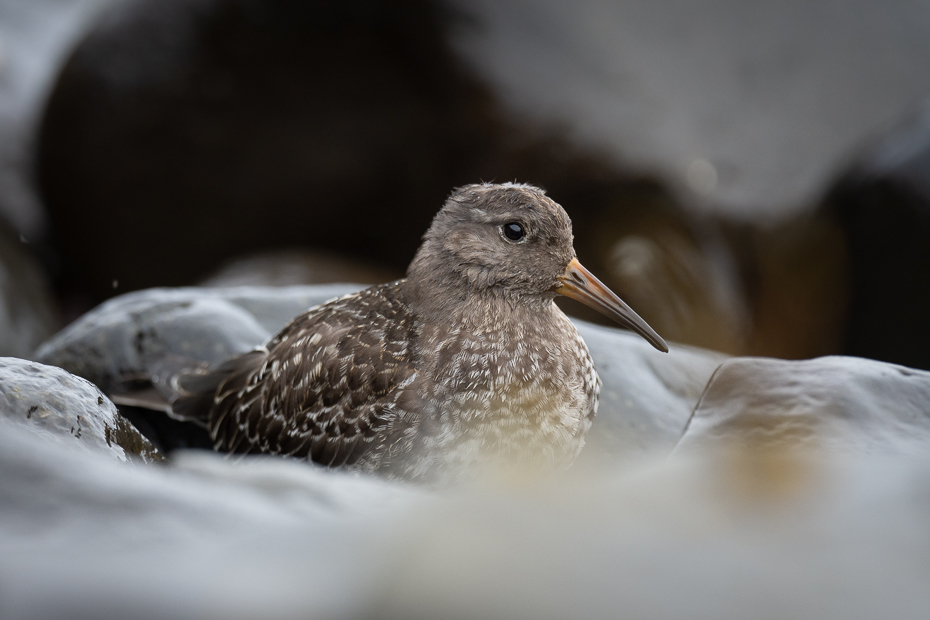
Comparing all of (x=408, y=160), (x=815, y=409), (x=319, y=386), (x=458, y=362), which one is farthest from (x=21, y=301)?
(x=815, y=409)

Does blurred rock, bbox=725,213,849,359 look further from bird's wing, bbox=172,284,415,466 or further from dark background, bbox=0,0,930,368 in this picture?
bird's wing, bbox=172,284,415,466

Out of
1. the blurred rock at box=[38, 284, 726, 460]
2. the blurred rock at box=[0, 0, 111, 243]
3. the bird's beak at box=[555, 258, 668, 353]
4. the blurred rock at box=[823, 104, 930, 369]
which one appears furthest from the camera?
the blurred rock at box=[0, 0, 111, 243]

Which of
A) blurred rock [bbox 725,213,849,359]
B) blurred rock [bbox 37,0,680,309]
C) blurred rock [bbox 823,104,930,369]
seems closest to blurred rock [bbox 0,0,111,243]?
blurred rock [bbox 37,0,680,309]

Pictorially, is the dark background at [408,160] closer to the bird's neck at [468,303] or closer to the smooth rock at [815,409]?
the bird's neck at [468,303]

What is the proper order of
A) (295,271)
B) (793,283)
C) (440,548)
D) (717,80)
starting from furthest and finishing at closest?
(717,80) → (793,283) → (295,271) → (440,548)

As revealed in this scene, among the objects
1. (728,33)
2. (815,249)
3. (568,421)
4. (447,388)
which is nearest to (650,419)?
(568,421)

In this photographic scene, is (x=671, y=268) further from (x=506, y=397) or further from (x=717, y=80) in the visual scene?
(x=506, y=397)
